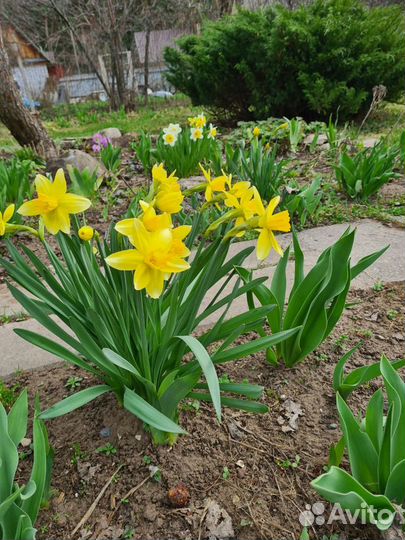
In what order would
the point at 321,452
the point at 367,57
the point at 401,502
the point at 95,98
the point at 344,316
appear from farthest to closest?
the point at 95,98 < the point at 367,57 < the point at 344,316 < the point at 321,452 < the point at 401,502

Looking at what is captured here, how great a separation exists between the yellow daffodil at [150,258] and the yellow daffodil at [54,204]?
0.75 ft

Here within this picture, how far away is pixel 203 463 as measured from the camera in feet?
3.88

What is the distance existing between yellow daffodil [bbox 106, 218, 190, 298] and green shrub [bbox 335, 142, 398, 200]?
8.24ft

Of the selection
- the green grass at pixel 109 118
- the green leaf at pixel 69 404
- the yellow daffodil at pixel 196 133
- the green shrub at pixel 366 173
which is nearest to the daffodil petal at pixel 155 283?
the green leaf at pixel 69 404

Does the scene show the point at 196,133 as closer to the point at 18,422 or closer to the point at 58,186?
the point at 58,186

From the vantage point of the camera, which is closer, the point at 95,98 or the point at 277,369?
the point at 277,369

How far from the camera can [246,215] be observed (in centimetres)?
96

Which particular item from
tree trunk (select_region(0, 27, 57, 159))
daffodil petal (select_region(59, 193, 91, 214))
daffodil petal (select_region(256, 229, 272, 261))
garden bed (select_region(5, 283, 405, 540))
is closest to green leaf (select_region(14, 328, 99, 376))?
garden bed (select_region(5, 283, 405, 540))

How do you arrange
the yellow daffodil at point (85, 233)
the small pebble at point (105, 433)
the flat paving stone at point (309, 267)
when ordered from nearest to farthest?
the yellow daffodil at point (85, 233) → the small pebble at point (105, 433) → the flat paving stone at point (309, 267)

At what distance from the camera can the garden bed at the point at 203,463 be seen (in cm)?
105

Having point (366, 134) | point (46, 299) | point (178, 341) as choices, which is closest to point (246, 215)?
point (178, 341)

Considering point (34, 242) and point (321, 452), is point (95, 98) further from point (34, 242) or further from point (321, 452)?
point (321, 452)

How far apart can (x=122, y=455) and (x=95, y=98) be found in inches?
723

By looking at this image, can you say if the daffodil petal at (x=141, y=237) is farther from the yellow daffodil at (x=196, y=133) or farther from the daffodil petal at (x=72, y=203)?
the yellow daffodil at (x=196, y=133)
